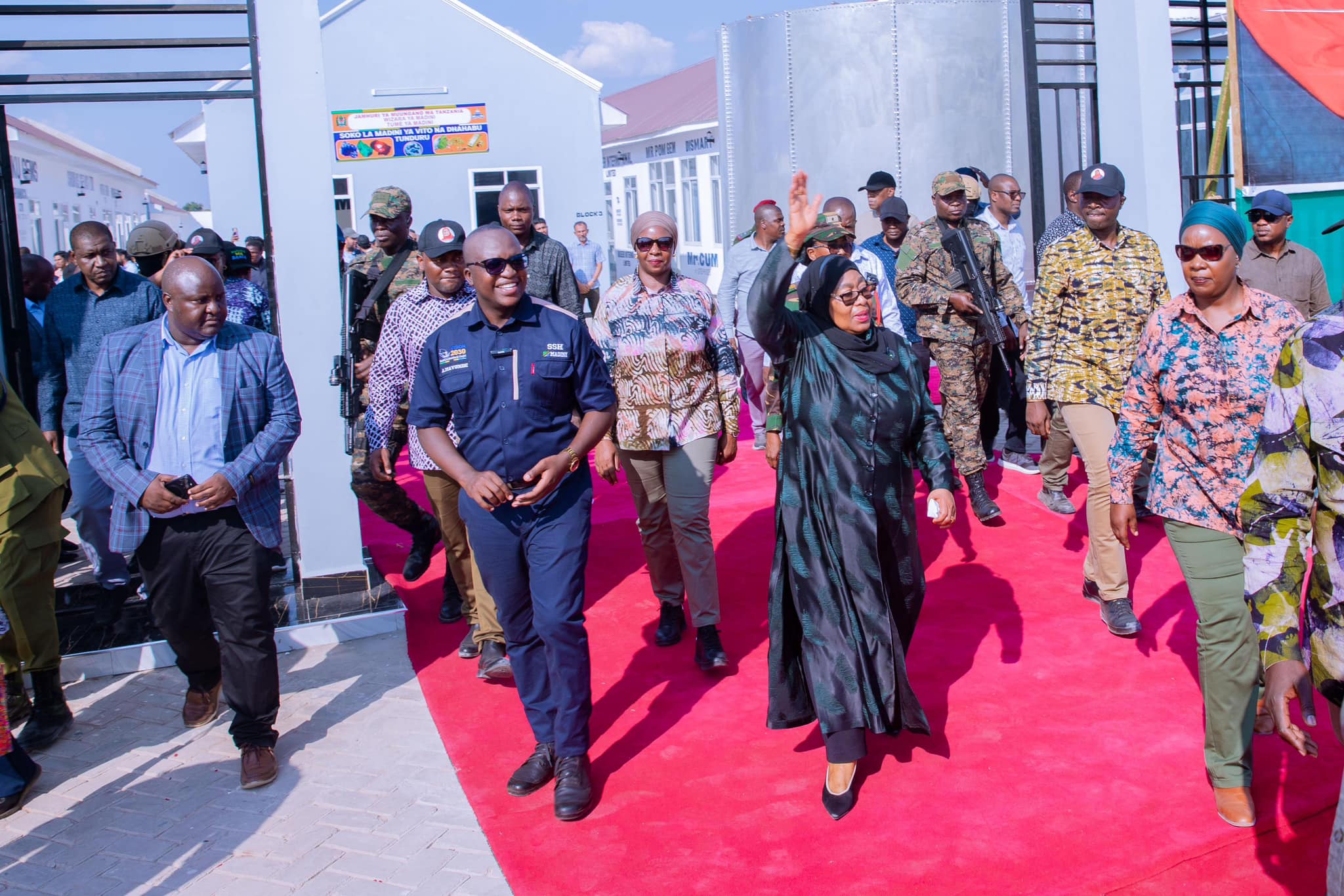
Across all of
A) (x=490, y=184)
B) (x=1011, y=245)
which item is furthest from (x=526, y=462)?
(x=490, y=184)

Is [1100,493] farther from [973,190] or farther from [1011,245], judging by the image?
[1011,245]

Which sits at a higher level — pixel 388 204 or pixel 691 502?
pixel 388 204

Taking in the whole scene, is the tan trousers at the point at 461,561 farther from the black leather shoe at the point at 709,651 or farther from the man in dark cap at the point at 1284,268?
the man in dark cap at the point at 1284,268

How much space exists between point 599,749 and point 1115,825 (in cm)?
201

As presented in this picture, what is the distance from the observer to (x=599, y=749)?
4789mm

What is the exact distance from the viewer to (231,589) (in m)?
4.65

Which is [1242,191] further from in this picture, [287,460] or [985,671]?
[287,460]

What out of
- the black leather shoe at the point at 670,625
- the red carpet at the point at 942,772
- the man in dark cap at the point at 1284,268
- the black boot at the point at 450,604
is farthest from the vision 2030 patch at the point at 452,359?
the man in dark cap at the point at 1284,268

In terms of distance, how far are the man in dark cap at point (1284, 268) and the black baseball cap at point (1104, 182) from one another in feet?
7.37

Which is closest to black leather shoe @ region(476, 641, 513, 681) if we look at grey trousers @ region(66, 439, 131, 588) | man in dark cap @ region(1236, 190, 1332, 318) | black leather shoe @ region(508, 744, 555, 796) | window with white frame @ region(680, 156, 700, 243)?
black leather shoe @ region(508, 744, 555, 796)

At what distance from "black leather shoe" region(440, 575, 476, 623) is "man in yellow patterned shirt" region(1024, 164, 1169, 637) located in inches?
129

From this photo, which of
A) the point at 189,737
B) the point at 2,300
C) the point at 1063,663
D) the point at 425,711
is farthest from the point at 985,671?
the point at 2,300

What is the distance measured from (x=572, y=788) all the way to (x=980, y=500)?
4.24 m

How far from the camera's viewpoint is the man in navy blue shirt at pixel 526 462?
14.1ft
